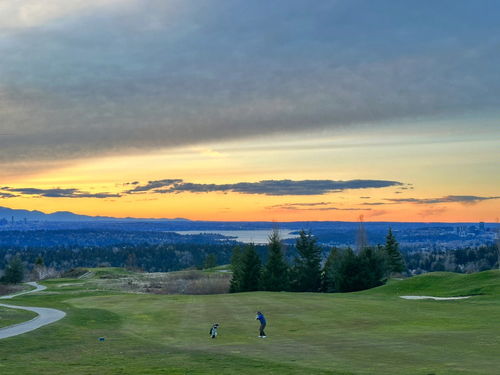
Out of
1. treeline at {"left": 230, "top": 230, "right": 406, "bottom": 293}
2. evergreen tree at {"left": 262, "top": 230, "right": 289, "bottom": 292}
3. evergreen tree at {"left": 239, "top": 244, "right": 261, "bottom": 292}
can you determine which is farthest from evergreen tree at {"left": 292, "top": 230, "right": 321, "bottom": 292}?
evergreen tree at {"left": 239, "top": 244, "right": 261, "bottom": 292}

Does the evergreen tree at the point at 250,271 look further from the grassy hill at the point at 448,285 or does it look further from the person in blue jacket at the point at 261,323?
the person in blue jacket at the point at 261,323

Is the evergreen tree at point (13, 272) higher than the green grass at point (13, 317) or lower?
lower

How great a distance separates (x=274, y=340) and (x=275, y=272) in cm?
6615

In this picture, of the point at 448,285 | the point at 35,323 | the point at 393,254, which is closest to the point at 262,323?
the point at 35,323

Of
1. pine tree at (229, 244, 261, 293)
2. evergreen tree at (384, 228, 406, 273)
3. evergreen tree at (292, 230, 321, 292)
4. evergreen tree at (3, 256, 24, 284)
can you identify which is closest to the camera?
pine tree at (229, 244, 261, 293)

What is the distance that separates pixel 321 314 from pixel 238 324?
8688mm

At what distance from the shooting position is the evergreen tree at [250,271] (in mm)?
102875

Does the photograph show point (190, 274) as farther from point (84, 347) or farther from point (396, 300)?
point (84, 347)

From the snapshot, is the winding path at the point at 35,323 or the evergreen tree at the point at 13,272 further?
the evergreen tree at the point at 13,272

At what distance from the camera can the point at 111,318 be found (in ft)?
168

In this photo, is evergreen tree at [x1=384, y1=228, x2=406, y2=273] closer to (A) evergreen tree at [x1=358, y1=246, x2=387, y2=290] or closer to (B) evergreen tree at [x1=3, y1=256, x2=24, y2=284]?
(A) evergreen tree at [x1=358, y1=246, x2=387, y2=290]

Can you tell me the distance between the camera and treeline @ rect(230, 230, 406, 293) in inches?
3782

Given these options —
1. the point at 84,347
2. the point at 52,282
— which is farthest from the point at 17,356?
the point at 52,282

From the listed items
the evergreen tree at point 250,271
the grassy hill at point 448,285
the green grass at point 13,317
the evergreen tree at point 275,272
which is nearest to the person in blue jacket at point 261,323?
the green grass at point 13,317
